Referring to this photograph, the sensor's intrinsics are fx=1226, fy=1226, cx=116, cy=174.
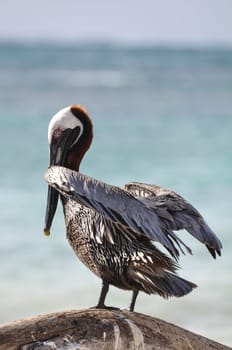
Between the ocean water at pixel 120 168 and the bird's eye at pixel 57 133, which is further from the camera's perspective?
the ocean water at pixel 120 168

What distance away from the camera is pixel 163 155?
591 inches

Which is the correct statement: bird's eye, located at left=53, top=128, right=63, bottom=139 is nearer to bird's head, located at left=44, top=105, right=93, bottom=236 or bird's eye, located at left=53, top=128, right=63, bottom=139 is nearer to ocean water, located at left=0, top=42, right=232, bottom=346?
bird's head, located at left=44, top=105, right=93, bottom=236

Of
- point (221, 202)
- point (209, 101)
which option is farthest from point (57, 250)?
point (209, 101)

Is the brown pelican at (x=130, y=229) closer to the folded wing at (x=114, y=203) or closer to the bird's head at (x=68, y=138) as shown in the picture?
the folded wing at (x=114, y=203)

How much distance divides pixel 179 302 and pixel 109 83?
821 inches

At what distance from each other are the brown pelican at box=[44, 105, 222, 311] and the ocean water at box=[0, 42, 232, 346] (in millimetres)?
3282

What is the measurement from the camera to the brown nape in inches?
205

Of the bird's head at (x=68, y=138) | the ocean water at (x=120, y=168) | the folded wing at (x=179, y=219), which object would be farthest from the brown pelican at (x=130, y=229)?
the ocean water at (x=120, y=168)

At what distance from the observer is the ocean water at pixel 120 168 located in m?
8.56

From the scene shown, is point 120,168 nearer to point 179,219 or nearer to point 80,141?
point 80,141

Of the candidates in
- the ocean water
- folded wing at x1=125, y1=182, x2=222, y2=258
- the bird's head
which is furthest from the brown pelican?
the ocean water

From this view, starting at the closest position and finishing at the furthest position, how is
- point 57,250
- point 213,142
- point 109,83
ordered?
point 57,250, point 213,142, point 109,83

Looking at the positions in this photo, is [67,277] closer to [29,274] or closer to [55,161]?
[29,274]

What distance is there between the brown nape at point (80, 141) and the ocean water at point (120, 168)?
297 centimetres
